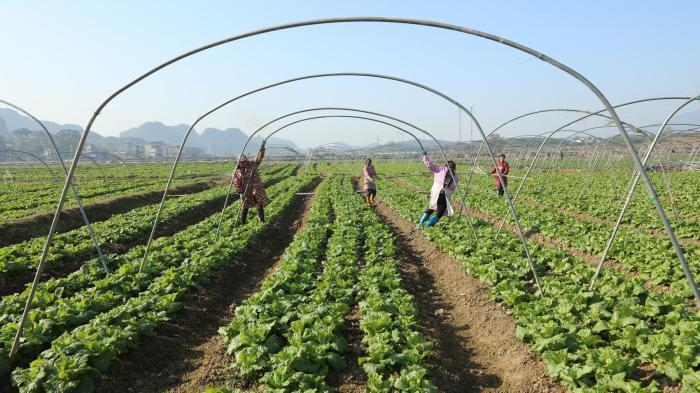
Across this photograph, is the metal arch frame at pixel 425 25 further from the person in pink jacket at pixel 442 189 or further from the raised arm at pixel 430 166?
the person in pink jacket at pixel 442 189

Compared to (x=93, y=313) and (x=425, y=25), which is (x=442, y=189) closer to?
(x=425, y=25)

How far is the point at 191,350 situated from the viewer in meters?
5.83

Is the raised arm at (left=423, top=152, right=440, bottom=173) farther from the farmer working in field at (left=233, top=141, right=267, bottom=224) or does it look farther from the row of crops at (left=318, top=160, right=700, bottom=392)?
the farmer working in field at (left=233, top=141, right=267, bottom=224)

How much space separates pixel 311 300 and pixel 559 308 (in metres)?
3.80

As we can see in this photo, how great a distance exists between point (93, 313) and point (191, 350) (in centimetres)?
172

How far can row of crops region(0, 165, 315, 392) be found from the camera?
4.54 metres

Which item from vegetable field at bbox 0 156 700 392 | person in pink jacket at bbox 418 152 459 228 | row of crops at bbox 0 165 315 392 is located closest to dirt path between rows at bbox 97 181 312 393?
vegetable field at bbox 0 156 700 392

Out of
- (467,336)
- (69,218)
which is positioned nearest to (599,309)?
(467,336)

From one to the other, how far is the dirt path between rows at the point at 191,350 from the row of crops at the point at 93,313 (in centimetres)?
20

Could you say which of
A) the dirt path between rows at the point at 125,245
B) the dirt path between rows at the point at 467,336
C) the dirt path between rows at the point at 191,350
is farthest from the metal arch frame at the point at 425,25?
the dirt path between rows at the point at 125,245

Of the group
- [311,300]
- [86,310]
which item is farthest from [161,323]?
[311,300]

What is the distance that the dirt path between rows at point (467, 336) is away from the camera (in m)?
4.95

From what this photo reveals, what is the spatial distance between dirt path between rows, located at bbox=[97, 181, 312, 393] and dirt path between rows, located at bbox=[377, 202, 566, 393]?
112 inches

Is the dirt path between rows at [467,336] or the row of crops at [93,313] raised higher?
the row of crops at [93,313]
